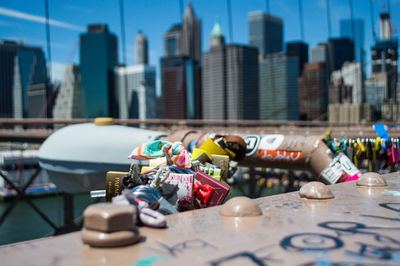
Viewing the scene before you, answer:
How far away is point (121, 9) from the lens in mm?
20203

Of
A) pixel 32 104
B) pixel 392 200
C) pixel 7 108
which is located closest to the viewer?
pixel 392 200

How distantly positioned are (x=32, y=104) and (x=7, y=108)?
1861 centimetres

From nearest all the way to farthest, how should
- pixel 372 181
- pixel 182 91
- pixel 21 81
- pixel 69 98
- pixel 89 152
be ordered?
pixel 372 181 → pixel 89 152 → pixel 69 98 → pixel 21 81 → pixel 182 91

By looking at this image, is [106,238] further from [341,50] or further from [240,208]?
[341,50]

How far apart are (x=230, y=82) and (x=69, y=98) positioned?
5038 centimetres

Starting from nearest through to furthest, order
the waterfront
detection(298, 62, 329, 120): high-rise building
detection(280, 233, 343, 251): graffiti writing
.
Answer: detection(280, 233, 343, 251): graffiti writing, the waterfront, detection(298, 62, 329, 120): high-rise building

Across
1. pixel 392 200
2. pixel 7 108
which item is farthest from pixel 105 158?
pixel 7 108

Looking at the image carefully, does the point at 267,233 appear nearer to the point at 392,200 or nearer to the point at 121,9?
the point at 392,200

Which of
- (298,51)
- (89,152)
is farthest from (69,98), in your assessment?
(89,152)

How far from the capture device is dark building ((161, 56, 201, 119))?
5605 inches

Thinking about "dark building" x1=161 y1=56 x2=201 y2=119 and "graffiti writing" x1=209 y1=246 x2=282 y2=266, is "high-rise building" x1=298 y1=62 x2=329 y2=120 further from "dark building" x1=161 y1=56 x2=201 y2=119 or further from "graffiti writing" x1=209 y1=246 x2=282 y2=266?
"graffiti writing" x1=209 y1=246 x2=282 y2=266

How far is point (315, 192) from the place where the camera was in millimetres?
3625

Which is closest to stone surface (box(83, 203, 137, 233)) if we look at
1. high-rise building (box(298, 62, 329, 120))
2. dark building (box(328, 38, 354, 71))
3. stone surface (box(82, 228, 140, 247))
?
stone surface (box(82, 228, 140, 247))

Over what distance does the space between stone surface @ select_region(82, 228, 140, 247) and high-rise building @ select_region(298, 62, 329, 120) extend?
7597 cm
